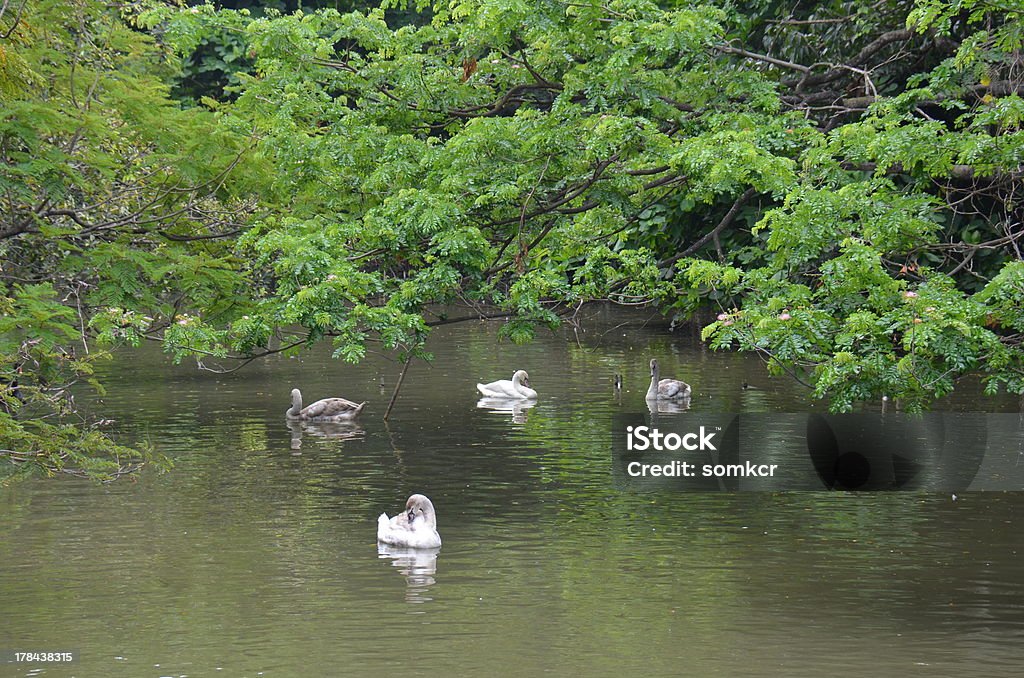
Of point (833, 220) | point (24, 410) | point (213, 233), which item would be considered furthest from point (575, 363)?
point (833, 220)

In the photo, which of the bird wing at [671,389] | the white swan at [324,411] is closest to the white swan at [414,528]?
the white swan at [324,411]

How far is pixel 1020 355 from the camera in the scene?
12.1 meters

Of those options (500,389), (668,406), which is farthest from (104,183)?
(668,406)

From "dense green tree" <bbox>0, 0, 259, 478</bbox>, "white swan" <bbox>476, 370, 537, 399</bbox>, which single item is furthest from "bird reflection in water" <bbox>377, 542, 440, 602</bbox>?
"white swan" <bbox>476, 370, 537, 399</bbox>

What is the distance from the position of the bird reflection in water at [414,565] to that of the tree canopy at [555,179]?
2.76 metres

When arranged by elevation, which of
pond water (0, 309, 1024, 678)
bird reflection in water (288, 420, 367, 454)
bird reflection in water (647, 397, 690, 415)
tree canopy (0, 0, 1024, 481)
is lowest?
pond water (0, 309, 1024, 678)

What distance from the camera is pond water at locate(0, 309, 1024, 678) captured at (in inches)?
417

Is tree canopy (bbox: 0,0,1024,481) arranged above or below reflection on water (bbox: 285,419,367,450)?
above

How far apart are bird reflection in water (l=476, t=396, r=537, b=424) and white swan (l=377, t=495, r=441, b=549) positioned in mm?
8488

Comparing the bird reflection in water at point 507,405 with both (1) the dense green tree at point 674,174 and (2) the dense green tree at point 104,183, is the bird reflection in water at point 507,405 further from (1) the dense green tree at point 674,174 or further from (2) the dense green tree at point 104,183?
→ (2) the dense green tree at point 104,183

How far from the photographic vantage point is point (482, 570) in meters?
13.0

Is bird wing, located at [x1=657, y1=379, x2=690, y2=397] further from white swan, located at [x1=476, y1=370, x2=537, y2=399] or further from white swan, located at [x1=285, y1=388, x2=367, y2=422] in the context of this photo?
white swan, located at [x1=285, y1=388, x2=367, y2=422]

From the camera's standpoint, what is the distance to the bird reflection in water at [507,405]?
2305 centimetres

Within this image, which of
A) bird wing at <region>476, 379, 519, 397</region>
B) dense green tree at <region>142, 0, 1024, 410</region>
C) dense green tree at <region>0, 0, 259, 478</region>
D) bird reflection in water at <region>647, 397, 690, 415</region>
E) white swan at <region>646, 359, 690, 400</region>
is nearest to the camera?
dense green tree at <region>142, 0, 1024, 410</region>
